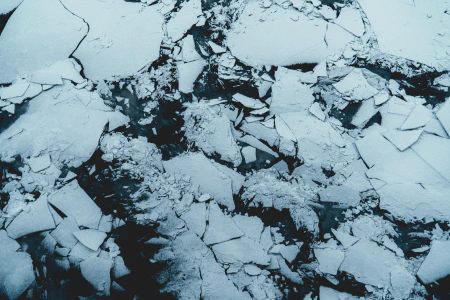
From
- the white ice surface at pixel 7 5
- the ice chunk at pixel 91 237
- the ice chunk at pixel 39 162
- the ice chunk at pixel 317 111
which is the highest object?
the white ice surface at pixel 7 5

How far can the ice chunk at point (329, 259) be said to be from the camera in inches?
46.8

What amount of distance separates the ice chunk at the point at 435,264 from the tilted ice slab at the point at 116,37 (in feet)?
6.17

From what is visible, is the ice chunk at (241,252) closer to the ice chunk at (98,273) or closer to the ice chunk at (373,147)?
Result: the ice chunk at (98,273)

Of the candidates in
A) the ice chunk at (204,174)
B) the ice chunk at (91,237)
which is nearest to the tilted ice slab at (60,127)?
the ice chunk at (91,237)

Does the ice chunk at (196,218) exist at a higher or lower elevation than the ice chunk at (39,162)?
lower

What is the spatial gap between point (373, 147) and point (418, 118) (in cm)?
34

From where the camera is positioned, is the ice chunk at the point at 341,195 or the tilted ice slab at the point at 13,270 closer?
the tilted ice slab at the point at 13,270

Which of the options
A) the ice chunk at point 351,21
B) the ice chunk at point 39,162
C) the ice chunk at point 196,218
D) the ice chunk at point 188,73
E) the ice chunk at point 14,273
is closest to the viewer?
the ice chunk at point 14,273

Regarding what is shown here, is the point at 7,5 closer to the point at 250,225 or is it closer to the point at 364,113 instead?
the point at 250,225

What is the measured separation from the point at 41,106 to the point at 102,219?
2.73 feet

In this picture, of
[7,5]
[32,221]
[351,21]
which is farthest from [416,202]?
[7,5]

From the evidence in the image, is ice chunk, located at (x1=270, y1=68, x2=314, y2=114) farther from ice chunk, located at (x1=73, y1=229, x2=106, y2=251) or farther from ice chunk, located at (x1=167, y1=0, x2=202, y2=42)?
ice chunk, located at (x1=73, y1=229, x2=106, y2=251)

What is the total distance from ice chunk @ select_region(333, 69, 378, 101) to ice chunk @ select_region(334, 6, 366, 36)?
36 centimetres

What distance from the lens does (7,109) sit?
60.3 inches
